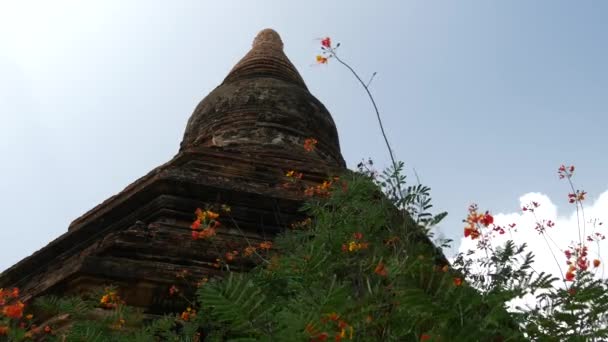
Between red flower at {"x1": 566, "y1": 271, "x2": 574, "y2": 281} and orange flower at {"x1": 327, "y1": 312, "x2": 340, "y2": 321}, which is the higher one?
red flower at {"x1": 566, "y1": 271, "x2": 574, "y2": 281}

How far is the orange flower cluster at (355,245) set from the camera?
2031 millimetres

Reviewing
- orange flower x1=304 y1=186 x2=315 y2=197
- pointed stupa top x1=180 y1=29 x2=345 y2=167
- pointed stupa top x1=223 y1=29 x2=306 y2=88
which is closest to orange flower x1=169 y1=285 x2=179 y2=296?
orange flower x1=304 y1=186 x2=315 y2=197

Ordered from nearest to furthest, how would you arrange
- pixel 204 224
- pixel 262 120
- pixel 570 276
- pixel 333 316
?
pixel 333 316, pixel 570 276, pixel 204 224, pixel 262 120

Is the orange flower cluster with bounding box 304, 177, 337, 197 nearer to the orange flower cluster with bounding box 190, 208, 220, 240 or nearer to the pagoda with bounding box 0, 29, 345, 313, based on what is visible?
the pagoda with bounding box 0, 29, 345, 313

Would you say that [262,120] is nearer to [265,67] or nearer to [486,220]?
[265,67]

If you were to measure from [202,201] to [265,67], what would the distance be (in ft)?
13.5

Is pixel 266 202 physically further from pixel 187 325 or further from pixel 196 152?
pixel 187 325

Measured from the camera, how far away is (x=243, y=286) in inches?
47.3

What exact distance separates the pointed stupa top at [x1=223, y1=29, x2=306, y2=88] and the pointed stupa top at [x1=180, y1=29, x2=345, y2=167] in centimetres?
17

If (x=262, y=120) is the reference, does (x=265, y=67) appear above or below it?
above

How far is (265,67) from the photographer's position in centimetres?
782

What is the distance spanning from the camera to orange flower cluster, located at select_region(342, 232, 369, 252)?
2.03 metres

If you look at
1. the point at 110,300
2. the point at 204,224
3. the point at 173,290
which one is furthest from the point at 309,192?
the point at 110,300

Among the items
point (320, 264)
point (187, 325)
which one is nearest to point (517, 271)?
point (320, 264)
